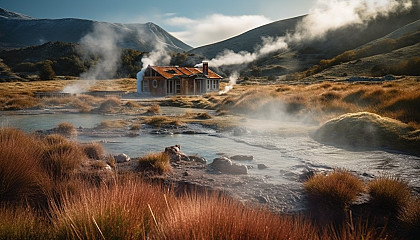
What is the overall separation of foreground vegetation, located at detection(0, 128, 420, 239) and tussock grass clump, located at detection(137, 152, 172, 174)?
0.03m

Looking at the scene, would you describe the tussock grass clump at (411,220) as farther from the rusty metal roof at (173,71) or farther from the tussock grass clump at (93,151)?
the rusty metal roof at (173,71)

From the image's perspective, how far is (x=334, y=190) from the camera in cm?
637

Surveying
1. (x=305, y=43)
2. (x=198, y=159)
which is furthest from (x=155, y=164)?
(x=305, y=43)

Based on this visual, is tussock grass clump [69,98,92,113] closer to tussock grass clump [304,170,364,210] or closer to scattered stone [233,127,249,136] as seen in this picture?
scattered stone [233,127,249,136]

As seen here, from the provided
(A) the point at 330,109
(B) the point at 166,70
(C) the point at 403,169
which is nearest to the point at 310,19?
(B) the point at 166,70

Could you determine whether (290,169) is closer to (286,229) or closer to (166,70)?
(286,229)

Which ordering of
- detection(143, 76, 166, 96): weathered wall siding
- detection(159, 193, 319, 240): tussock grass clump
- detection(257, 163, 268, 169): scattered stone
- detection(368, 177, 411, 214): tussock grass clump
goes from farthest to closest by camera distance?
1. detection(143, 76, 166, 96): weathered wall siding
2. detection(257, 163, 268, 169): scattered stone
3. detection(368, 177, 411, 214): tussock grass clump
4. detection(159, 193, 319, 240): tussock grass clump

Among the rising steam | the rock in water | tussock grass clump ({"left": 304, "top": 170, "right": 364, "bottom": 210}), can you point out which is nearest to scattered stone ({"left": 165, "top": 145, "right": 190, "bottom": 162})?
tussock grass clump ({"left": 304, "top": 170, "right": 364, "bottom": 210})

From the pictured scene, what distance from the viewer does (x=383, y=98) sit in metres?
18.2

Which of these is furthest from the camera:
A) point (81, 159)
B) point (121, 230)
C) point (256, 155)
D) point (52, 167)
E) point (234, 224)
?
point (256, 155)

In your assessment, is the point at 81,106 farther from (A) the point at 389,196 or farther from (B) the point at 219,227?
(B) the point at 219,227

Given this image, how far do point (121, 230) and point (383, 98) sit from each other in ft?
60.7

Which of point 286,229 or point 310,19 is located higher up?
point 310,19

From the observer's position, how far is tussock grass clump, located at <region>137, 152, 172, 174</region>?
843 centimetres
